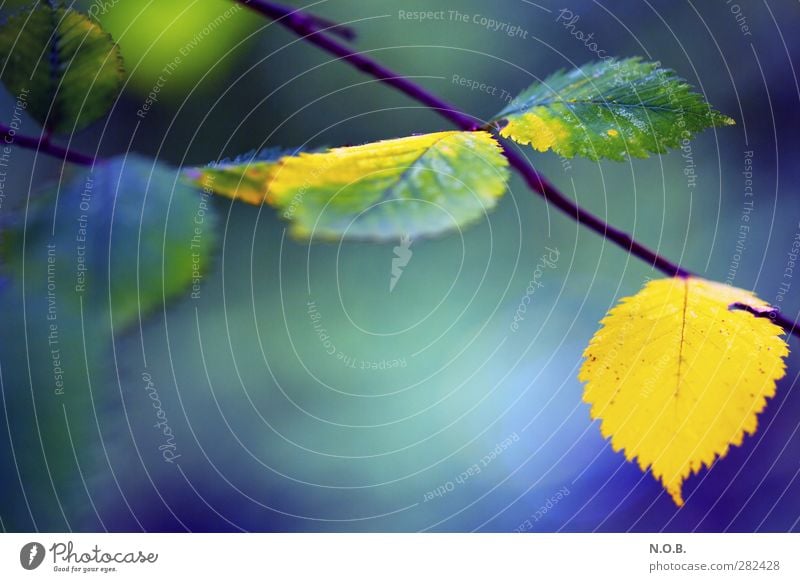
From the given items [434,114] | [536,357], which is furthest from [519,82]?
[536,357]
